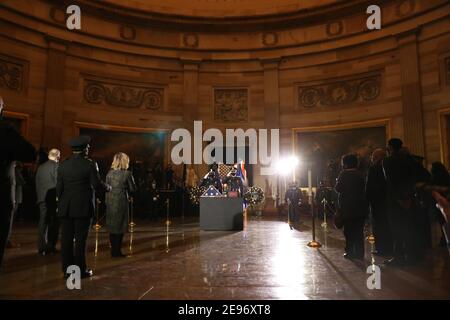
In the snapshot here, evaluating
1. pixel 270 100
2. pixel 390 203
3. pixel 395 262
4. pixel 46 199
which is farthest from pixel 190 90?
pixel 395 262

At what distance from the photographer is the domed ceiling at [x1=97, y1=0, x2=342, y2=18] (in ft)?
56.5

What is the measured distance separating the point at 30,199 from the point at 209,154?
8.26 metres

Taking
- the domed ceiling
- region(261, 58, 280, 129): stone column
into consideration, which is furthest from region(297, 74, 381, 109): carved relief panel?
the domed ceiling

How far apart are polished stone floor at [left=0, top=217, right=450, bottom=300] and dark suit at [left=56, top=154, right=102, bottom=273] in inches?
14.5

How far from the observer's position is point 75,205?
14.1 ft

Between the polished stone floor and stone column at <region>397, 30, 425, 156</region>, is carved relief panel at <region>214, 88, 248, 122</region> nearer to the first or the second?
stone column at <region>397, 30, 425, 156</region>

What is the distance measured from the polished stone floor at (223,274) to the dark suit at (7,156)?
0.95 metres

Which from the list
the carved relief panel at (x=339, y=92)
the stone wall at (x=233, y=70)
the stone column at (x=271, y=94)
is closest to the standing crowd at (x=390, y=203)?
the stone wall at (x=233, y=70)

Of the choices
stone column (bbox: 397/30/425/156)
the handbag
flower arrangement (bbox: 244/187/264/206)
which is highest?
stone column (bbox: 397/30/425/156)

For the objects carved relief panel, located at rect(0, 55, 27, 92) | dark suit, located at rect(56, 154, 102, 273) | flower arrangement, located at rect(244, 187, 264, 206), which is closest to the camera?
dark suit, located at rect(56, 154, 102, 273)

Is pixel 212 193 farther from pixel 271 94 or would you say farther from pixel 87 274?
pixel 271 94
